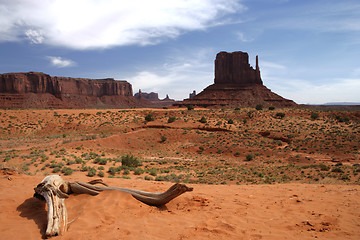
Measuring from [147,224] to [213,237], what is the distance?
168 cm

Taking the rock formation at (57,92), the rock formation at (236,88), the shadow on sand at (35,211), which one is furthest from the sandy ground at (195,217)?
the rock formation at (57,92)

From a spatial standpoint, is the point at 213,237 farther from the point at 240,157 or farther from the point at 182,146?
the point at 182,146

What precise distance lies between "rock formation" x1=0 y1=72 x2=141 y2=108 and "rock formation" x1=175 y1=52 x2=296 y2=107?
72047 mm

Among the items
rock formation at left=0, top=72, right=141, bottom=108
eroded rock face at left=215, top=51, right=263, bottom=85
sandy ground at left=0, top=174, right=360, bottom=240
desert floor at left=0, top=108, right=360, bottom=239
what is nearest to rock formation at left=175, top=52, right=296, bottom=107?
eroded rock face at left=215, top=51, right=263, bottom=85

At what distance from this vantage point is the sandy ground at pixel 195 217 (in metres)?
4.98

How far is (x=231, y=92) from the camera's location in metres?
99.2

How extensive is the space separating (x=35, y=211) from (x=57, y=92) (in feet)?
453

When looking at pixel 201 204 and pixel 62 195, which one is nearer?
pixel 62 195

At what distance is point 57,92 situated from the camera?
413 ft

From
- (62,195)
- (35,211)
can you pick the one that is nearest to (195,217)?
(62,195)

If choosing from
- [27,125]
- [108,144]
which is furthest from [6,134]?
[108,144]

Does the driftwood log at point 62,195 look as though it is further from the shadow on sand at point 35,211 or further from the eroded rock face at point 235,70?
the eroded rock face at point 235,70

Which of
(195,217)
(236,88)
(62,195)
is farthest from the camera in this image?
(236,88)

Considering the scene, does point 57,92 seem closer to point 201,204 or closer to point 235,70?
point 235,70
